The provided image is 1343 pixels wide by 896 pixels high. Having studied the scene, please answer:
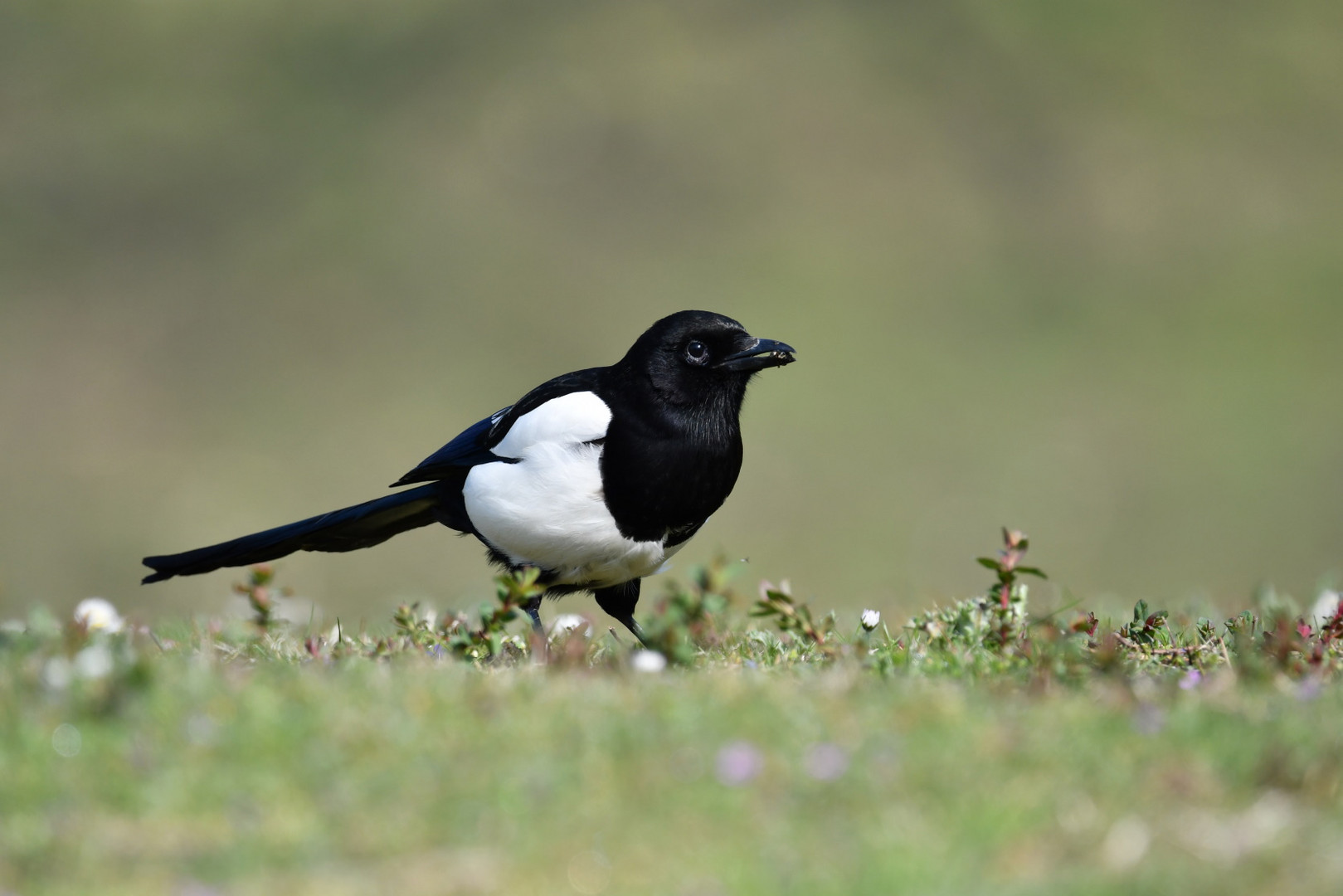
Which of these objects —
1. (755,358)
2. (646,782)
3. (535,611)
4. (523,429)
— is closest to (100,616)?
(535,611)

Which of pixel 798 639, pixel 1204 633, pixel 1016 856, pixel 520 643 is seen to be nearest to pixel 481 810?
pixel 1016 856

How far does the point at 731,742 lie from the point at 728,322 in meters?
3.30

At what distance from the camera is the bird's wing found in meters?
6.06

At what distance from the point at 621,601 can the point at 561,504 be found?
89 centimetres

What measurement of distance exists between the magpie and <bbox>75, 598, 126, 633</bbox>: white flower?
575 millimetres

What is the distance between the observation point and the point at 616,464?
5891mm

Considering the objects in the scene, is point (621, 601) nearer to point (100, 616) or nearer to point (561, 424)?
point (561, 424)

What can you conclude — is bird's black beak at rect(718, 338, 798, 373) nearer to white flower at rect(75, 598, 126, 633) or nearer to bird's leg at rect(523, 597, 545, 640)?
bird's leg at rect(523, 597, 545, 640)

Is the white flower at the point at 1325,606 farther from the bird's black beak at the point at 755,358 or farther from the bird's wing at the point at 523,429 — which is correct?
the bird's wing at the point at 523,429

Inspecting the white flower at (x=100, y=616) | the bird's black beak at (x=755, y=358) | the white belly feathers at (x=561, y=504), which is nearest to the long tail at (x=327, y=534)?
the white belly feathers at (x=561, y=504)

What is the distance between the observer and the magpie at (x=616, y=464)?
231 inches

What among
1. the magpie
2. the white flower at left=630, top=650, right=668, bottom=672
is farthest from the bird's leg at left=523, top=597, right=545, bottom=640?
the white flower at left=630, top=650, right=668, bottom=672

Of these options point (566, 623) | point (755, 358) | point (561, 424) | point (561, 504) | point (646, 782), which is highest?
point (755, 358)

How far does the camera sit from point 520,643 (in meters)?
5.29
